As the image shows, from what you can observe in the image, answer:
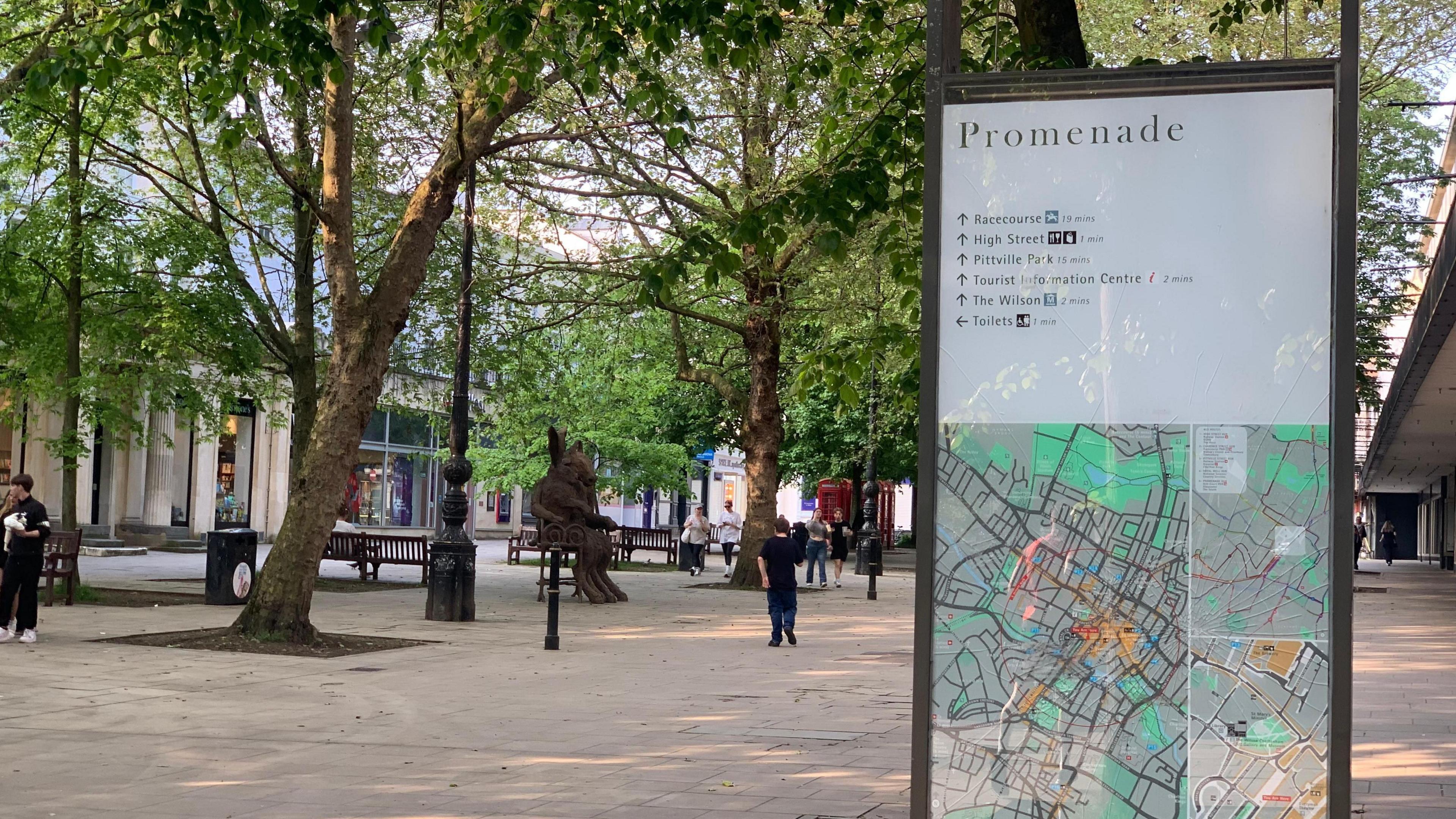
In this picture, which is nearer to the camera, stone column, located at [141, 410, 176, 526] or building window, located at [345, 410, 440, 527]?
stone column, located at [141, 410, 176, 526]

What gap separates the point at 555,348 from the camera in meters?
33.2

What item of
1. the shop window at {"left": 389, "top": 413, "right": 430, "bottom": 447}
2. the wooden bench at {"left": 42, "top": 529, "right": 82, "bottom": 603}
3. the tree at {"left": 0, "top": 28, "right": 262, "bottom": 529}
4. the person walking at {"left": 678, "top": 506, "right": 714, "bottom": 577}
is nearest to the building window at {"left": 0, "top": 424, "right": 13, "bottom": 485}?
the tree at {"left": 0, "top": 28, "right": 262, "bottom": 529}

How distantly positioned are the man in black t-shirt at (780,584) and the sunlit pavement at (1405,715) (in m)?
5.91

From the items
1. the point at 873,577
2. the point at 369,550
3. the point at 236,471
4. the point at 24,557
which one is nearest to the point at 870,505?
the point at 873,577

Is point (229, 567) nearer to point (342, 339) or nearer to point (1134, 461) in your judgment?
point (342, 339)

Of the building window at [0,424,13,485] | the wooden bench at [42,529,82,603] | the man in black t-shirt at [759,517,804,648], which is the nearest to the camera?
the man in black t-shirt at [759,517,804,648]

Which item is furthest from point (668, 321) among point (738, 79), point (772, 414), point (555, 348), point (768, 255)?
point (768, 255)

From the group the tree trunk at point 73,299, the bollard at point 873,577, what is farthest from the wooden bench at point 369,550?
the bollard at point 873,577

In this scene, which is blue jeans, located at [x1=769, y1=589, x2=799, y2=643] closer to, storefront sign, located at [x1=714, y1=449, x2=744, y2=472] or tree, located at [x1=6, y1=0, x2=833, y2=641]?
tree, located at [x1=6, y1=0, x2=833, y2=641]

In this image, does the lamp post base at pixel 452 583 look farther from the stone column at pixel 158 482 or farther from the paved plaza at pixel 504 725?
the stone column at pixel 158 482

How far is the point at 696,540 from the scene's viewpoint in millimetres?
32750

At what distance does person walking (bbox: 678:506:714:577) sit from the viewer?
3244 centimetres

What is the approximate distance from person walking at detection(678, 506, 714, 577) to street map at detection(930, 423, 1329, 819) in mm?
27339

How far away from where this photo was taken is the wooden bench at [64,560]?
17656mm
